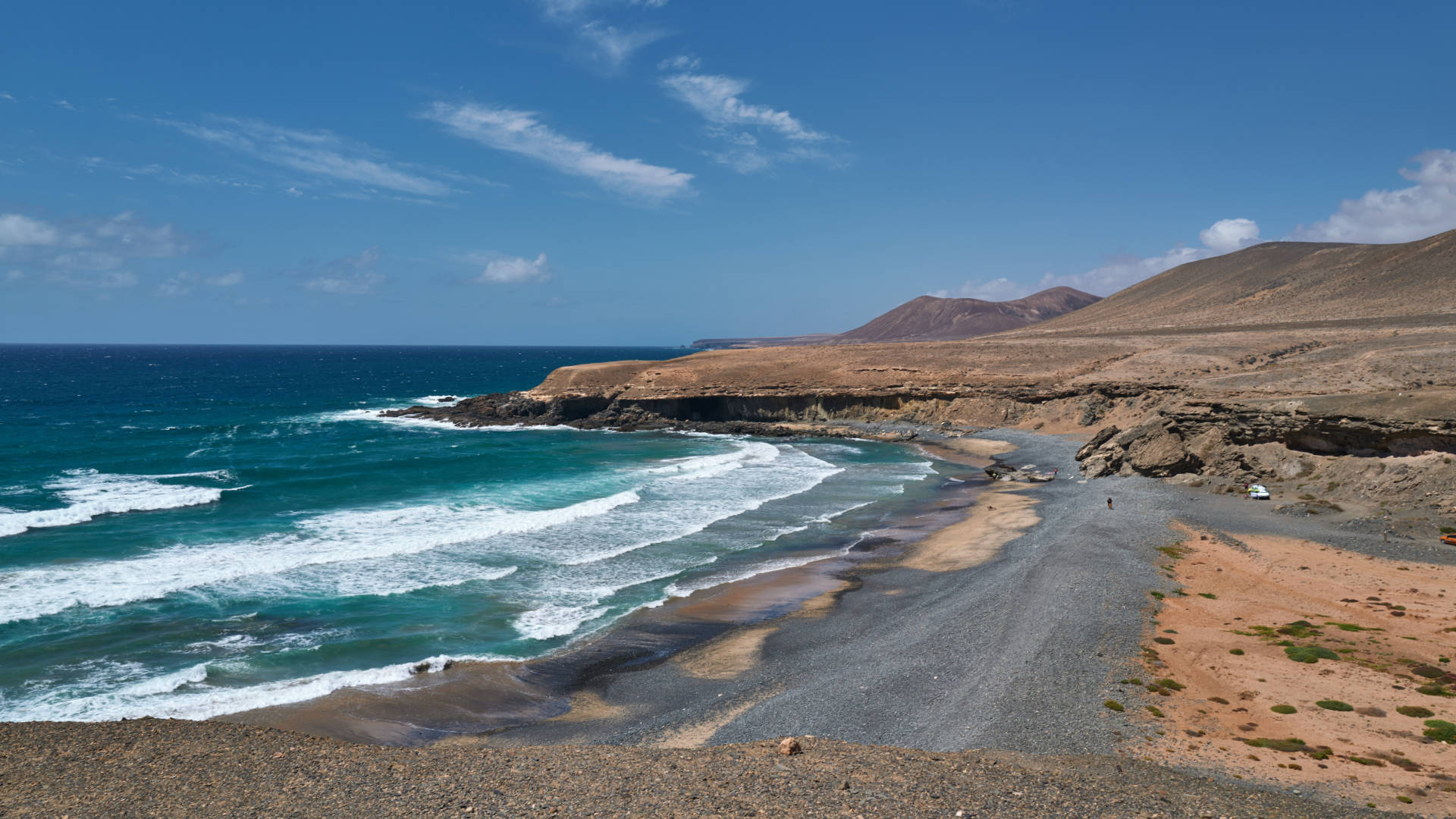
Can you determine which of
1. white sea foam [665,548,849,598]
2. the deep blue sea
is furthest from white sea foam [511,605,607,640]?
white sea foam [665,548,849,598]

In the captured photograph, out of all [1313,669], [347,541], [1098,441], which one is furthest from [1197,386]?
[347,541]

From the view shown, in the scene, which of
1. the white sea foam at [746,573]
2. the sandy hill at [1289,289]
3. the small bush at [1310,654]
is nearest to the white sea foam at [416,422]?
the white sea foam at [746,573]

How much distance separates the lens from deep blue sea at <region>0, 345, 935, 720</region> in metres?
17.0

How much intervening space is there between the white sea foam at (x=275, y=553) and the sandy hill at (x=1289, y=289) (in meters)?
85.3

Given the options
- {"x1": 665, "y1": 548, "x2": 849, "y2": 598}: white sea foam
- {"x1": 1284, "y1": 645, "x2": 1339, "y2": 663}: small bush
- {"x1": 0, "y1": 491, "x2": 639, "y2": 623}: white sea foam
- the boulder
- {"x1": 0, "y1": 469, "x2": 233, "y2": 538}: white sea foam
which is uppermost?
the boulder

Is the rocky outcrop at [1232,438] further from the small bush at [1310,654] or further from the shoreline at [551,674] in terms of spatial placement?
the small bush at [1310,654]

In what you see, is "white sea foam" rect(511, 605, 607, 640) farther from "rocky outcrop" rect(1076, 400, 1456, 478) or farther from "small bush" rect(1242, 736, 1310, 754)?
"rocky outcrop" rect(1076, 400, 1456, 478)

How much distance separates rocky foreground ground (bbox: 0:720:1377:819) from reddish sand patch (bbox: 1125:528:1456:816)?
159 centimetres

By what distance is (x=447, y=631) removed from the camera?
19.2 m

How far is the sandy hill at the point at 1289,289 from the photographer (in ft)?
252

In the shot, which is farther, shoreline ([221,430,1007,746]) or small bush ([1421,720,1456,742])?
shoreline ([221,430,1007,746])

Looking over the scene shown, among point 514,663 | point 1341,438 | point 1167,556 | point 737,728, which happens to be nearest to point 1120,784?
point 737,728

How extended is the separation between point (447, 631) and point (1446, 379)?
50440 mm

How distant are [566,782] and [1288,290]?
116 meters
